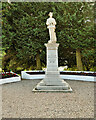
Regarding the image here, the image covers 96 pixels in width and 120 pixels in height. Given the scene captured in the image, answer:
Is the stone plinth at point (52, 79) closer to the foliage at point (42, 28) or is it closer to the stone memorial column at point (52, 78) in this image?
the stone memorial column at point (52, 78)

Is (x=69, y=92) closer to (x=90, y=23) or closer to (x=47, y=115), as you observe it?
(x=47, y=115)

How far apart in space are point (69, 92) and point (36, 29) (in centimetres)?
949

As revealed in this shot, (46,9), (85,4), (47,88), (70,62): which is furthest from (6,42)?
(85,4)

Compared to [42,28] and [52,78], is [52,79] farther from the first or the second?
[42,28]

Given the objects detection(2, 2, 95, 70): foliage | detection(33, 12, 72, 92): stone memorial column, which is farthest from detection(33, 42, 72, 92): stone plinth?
detection(2, 2, 95, 70): foliage

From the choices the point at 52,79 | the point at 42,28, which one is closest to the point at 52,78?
the point at 52,79

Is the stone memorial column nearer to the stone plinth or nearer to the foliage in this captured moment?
the stone plinth

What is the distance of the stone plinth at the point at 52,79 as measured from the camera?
6445mm

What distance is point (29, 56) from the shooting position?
1450 centimetres

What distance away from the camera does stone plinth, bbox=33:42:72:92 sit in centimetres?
645

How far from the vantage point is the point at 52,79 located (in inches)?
266

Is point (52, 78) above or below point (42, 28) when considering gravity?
below

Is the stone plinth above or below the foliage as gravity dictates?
below

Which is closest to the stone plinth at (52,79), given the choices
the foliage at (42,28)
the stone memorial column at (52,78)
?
the stone memorial column at (52,78)
